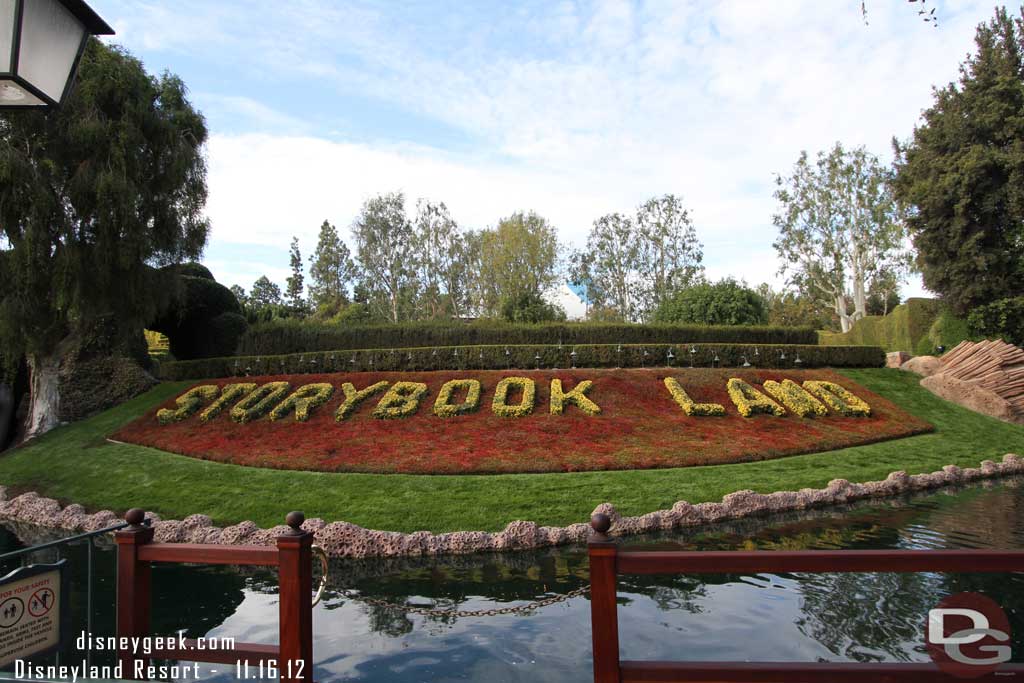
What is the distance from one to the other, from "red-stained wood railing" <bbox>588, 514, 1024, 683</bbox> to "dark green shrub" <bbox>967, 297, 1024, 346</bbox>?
81.1ft

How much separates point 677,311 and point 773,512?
1378cm

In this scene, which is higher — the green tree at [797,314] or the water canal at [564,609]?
the green tree at [797,314]

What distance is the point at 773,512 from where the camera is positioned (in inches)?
400

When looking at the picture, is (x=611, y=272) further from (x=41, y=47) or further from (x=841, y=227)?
(x=41, y=47)

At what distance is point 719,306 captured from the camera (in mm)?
22125

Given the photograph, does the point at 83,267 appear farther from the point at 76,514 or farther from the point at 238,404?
the point at 76,514

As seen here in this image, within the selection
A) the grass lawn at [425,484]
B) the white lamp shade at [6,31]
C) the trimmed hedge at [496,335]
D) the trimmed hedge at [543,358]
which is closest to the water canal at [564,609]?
the grass lawn at [425,484]

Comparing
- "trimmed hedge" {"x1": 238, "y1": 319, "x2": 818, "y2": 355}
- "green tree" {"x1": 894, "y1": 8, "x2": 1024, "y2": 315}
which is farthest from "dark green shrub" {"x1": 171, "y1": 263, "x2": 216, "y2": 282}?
"green tree" {"x1": 894, "y1": 8, "x2": 1024, "y2": 315}

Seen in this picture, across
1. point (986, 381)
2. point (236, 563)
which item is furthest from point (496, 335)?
point (236, 563)

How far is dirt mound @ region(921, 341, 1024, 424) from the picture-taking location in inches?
693

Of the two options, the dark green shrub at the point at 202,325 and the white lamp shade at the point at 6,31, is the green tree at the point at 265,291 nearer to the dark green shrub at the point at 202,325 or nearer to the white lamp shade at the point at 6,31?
the dark green shrub at the point at 202,325

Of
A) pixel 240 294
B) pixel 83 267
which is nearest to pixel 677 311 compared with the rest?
pixel 83 267

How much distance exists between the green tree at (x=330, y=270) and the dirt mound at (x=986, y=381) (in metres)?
40.9

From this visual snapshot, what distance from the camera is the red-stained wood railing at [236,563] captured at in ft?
11.3
